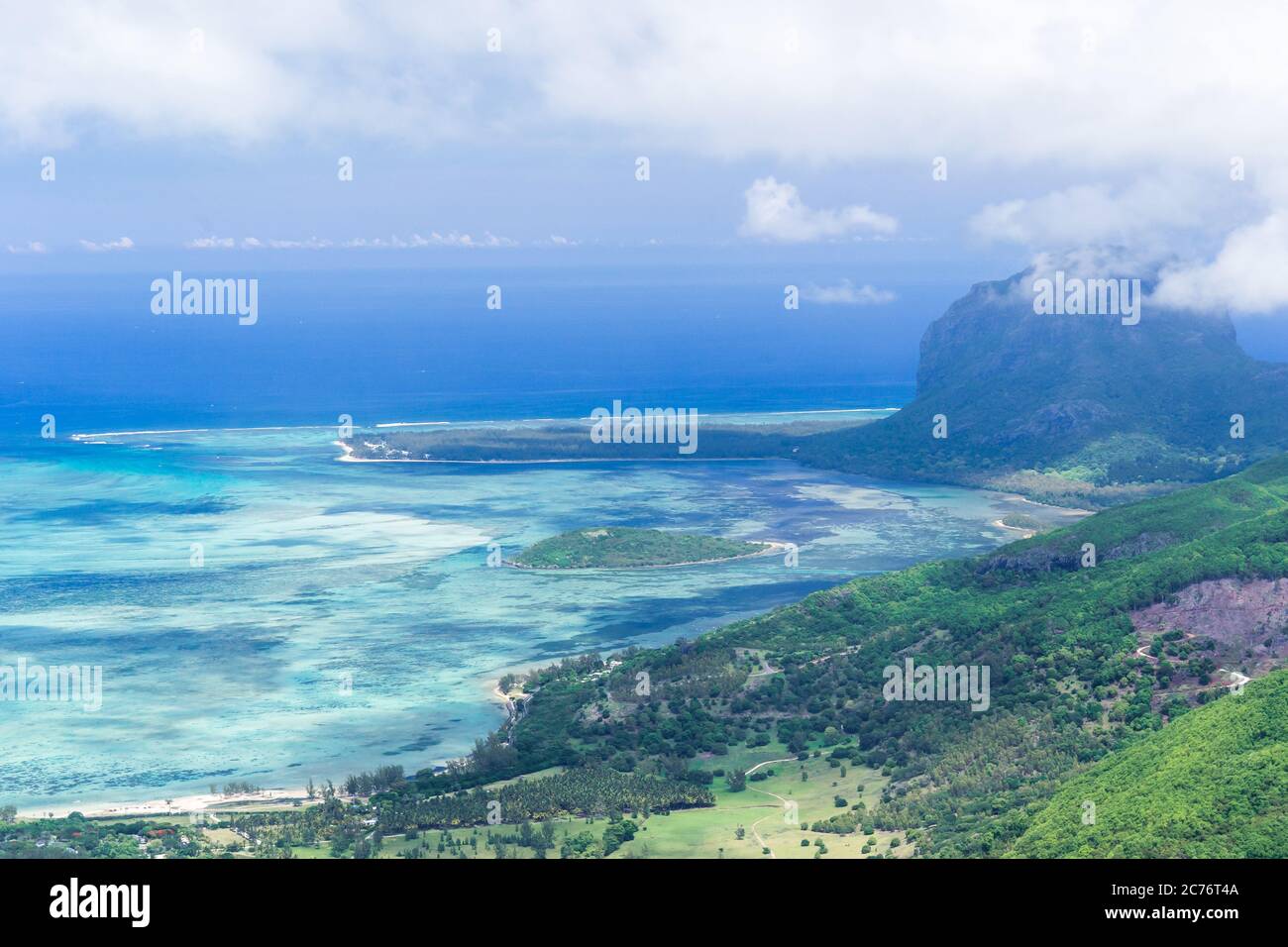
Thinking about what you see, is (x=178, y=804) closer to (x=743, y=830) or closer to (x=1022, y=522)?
(x=743, y=830)

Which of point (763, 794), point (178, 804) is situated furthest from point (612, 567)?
point (763, 794)

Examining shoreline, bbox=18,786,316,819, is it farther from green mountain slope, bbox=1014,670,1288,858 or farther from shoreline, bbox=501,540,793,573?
shoreline, bbox=501,540,793,573

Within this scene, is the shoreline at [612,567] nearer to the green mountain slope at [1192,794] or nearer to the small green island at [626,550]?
the small green island at [626,550]

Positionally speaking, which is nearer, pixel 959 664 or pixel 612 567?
pixel 959 664

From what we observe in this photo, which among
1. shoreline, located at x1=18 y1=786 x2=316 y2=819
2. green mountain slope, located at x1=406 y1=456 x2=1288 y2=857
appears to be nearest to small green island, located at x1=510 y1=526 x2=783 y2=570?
green mountain slope, located at x1=406 y1=456 x2=1288 y2=857
